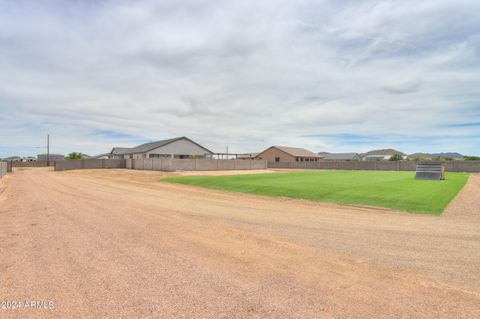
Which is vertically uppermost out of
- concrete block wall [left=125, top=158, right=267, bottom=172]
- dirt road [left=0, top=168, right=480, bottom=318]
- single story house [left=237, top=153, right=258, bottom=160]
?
single story house [left=237, top=153, right=258, bottom=160]

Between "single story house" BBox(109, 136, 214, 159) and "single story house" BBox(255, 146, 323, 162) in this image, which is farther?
"single story house" BBox(255, 146, 323, 162)

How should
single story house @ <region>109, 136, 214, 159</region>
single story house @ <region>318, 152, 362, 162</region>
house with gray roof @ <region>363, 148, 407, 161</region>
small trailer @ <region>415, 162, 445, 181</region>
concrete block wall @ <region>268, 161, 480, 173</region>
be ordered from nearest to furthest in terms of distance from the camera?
1. small trailer @ <region>415, 162, 445, 181</region>
2. concrete block wall @ <region>268, 161, 480, 173</region>
3. single story house @ <region>109, 136, 214, 159</region>
4. single story house @ <region>318, 152, 362, 162</region>
5. house with gray roof @ <region>363, 148, 407, 161</region>

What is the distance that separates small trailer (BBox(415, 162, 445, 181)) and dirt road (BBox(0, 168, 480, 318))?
71.0 feet

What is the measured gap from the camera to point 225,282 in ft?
17.6

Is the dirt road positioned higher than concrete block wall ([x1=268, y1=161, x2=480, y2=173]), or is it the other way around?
concrete block wall ([x1=268, y1=161, x2=480, y2=173])

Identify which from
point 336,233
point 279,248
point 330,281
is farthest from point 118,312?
point 336,233

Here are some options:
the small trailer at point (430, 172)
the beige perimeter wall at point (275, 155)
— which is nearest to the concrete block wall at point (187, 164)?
the small trailer at point (430, 172)

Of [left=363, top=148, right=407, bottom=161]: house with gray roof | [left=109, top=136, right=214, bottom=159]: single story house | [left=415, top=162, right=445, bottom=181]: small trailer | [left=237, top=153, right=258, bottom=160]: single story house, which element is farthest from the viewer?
[left=363, top=148, right=407, bottom=161]: house with gray roof

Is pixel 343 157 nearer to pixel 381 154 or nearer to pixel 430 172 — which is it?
pixel 381 154

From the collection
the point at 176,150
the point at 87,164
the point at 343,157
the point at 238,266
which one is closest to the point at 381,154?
the point at 343,157

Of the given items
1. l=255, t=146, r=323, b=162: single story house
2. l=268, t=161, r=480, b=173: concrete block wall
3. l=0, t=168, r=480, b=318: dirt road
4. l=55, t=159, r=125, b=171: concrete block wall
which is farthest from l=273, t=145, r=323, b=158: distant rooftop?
l=0, t=168, r=480, b=318: dirt road

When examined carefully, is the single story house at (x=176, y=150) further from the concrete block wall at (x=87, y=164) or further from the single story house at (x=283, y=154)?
the single story house at (x=283, y=154)

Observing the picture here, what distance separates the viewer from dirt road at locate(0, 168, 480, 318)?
14.8 ft

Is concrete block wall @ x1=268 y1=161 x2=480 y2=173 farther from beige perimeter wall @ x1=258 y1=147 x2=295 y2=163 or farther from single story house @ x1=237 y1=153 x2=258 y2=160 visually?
beige perimeter wall @ x1=258 y1=147 x2=295 y2=163
